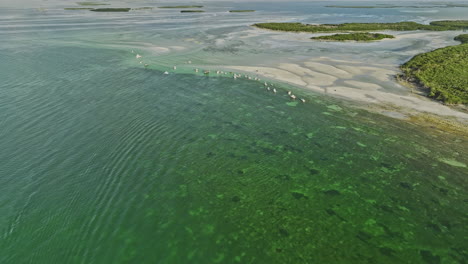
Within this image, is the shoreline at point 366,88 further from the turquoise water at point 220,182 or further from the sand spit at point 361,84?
the turquoise water at point 220,182

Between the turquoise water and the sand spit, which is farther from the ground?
the sand spit

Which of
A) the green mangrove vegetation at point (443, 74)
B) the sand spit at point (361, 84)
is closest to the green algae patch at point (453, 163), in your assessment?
the sand spit at point (361, 84)

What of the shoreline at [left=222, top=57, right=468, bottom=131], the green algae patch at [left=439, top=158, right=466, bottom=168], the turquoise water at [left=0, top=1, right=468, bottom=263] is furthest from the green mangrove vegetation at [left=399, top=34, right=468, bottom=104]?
the green algae patch at [left=439, top=158, right=466, bottom=168]

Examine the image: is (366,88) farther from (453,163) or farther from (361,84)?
(453,163)

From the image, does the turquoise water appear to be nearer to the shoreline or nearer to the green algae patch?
the green algae patch

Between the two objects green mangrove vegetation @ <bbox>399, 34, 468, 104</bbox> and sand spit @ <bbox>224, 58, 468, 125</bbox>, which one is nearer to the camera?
sand spit @ <bbox>224, 58, 468, 125</bbox>

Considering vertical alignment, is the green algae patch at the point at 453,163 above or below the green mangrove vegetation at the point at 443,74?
below

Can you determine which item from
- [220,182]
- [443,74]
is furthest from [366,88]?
[220,182]
